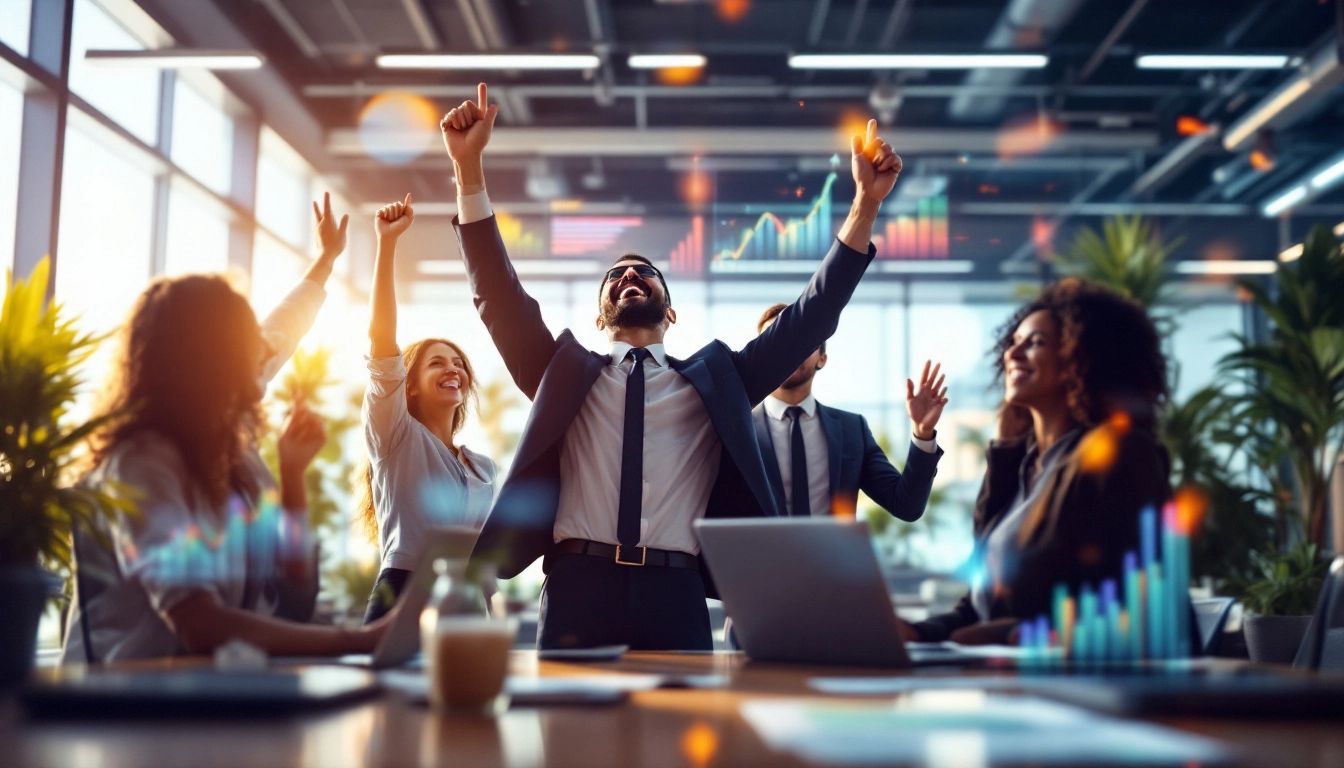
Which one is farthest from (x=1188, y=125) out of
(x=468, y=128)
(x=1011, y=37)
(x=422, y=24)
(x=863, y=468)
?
(x=468, y=128)

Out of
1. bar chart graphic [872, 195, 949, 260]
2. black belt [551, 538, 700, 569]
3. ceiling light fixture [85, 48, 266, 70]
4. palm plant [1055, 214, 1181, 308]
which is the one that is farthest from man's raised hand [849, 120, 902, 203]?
bar chart graphic [872, 195, 949, 260]

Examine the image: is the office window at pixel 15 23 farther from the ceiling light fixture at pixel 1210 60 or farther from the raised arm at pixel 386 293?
the ceiling light fixture at pixel 1210 60

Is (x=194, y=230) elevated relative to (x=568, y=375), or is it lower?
elevated

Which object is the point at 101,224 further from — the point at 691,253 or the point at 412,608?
the point at 412,608

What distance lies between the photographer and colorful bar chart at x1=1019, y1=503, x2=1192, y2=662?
1.56 m

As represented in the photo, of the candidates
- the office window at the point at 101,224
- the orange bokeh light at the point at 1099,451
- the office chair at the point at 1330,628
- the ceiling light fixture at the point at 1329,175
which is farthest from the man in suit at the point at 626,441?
the ceiling light fixture at the point at 1329,175

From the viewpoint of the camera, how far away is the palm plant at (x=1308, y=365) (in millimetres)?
4852

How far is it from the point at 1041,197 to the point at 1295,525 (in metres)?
4.67

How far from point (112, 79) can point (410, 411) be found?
4.07 meters

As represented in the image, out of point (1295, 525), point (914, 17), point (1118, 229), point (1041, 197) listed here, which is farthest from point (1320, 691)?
point (1041, 197)

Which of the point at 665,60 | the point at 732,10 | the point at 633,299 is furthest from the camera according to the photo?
the point at 732,10

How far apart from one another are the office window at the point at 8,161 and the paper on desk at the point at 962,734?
5.30m

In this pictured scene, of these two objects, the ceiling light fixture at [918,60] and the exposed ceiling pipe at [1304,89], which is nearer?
the ceiling light fixture at [918,60]

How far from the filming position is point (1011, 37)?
283 inches
